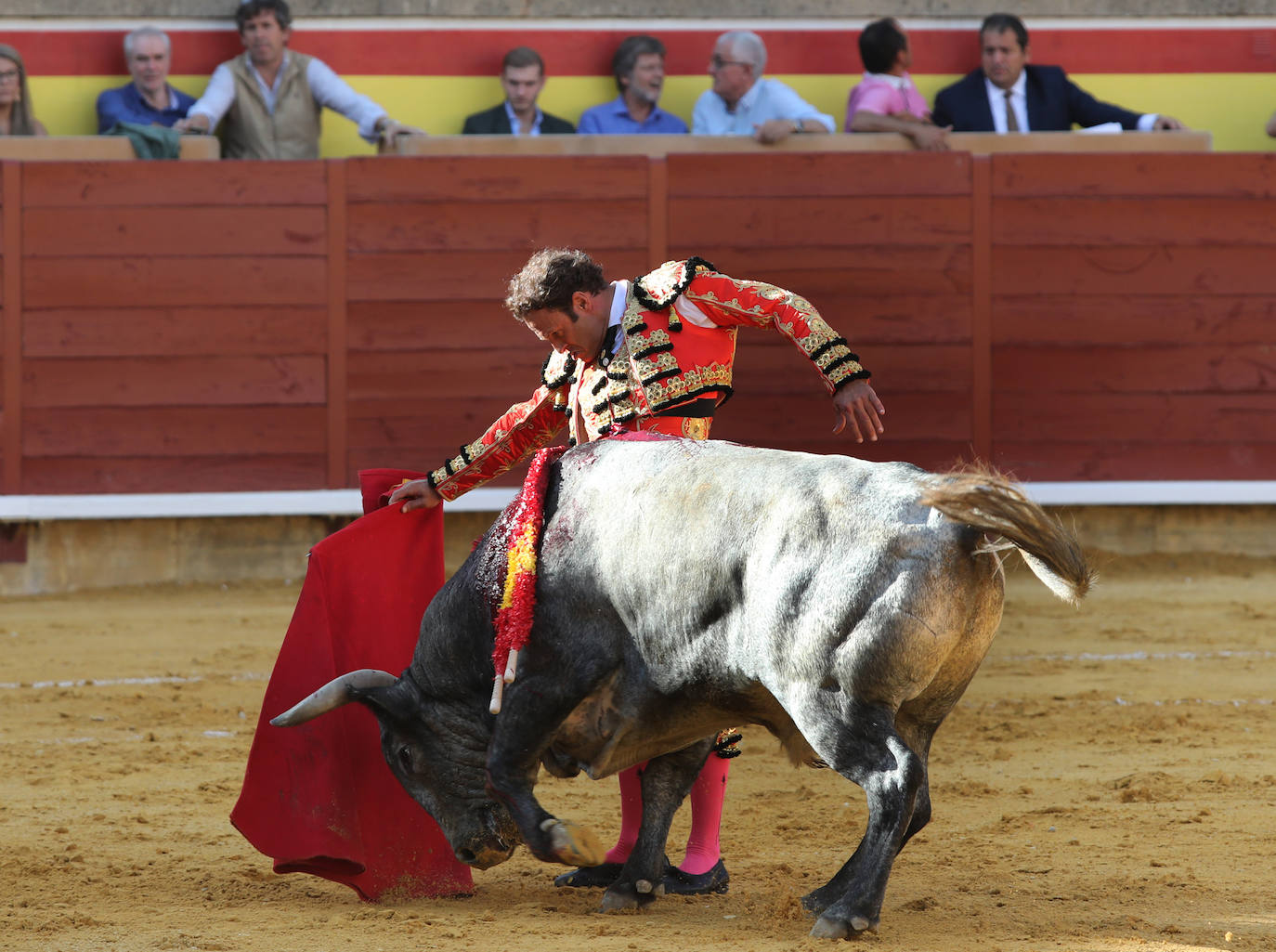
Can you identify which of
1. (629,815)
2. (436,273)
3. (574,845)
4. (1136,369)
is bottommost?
(629,815)

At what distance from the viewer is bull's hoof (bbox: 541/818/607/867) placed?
2.72m

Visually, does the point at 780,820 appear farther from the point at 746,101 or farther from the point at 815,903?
the point at 746,101

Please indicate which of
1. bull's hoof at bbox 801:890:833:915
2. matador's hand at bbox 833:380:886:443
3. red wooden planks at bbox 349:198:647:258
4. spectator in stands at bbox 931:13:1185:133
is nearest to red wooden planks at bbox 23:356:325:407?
red wooden planks at bbox 349:198:647:258

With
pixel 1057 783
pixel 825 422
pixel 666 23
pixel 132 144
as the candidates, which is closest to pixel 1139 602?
pixel 825 422

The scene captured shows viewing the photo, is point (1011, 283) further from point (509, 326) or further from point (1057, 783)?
point (1057, 783)

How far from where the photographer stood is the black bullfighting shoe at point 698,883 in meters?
3.12

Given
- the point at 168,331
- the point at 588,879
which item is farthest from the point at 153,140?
the point at 588,879

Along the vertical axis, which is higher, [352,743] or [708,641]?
[708,641]

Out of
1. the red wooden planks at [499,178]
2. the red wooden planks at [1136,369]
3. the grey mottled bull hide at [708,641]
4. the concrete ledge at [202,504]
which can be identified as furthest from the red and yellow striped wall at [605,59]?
the grey mottled bull hide at [708,641]

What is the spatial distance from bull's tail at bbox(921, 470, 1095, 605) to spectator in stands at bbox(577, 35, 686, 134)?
16.8 feet

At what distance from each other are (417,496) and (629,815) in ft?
2.60

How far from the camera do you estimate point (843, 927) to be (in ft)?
8.46

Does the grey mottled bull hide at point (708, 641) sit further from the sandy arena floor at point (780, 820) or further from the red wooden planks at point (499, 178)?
the red wooden planks at point (499, 178)

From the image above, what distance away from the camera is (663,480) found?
2818 mm
